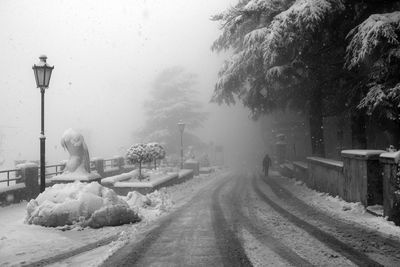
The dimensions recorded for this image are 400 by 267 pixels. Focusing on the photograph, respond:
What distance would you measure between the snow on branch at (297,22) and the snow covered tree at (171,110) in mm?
30406

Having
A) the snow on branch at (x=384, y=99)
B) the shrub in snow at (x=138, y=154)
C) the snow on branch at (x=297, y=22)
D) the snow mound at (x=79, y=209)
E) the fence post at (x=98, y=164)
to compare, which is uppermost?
the snow on branch at (x=297, y=22)

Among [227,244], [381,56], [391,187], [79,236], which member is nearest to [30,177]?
[79,236]

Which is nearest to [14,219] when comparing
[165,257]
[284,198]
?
[165,257]

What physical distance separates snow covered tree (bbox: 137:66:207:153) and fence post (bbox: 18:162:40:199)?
28554 millimetres

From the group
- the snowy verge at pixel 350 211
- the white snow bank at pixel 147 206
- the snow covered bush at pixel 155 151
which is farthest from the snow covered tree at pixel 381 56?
the snow covered bush at pixel 155 151

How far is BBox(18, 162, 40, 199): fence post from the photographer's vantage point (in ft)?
49.9

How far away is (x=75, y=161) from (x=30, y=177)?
13.4ft

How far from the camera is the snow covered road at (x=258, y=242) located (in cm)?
604

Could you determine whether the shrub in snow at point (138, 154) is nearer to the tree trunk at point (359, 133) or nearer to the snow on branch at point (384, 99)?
the tree trunk at point (359, 133)

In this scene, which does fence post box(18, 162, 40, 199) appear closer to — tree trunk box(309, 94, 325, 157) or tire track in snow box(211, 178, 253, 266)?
tire track in snow box(211, 178, 253, 266)

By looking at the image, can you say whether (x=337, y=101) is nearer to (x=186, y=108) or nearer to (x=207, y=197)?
(x=207, y=197)

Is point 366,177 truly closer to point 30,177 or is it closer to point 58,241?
point 58,241

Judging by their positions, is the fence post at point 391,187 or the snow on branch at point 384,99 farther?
the snow on branch at point 384,99

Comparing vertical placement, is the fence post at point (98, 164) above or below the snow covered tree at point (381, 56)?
below
